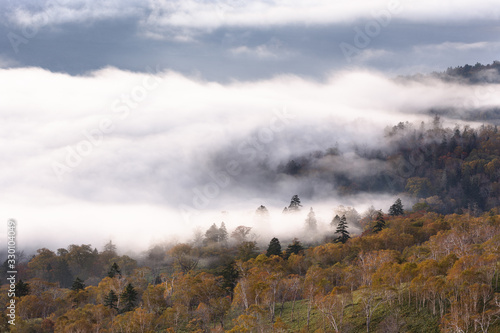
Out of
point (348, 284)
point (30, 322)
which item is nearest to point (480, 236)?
point (348, 284)

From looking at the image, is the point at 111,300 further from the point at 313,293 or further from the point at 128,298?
the point at 313,293

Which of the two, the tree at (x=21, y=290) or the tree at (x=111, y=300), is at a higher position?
the tree at (x=21, y=290)

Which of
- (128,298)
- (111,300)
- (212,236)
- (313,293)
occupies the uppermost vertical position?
(212,236)

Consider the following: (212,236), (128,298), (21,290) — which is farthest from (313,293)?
(212,236)

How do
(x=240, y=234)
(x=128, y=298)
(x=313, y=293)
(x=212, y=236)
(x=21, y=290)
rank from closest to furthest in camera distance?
(x=313, y=293) < (x=128, y=298) < (x=21, y=290) < (x=212, y=236) < (x=240, y=234)

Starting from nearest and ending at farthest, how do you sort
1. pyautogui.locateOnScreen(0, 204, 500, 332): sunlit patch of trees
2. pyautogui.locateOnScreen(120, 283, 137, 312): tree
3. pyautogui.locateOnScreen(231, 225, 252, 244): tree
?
pyautogui.locateOnScreen(0, 204, 500, 332): sunlit patch of trees < pyautogui.locateOnScreen(120, 283, 137, 312): tree < pyautogui.locateOnScreen(231, 225, 252, 244): tree

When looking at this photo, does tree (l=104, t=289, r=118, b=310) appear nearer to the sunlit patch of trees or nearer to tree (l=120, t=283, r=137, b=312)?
the sunlit patch of trees

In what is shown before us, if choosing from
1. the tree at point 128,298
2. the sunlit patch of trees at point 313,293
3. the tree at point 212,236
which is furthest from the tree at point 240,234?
the tree at point 128,298

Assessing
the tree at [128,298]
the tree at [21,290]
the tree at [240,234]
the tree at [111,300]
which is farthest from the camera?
the tree at [240,234]

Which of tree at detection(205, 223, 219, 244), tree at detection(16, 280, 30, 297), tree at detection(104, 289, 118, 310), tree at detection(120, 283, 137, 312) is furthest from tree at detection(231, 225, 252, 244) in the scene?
tree at detection(16, 280, 30, 297)

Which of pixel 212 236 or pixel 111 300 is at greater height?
pixel 212 236

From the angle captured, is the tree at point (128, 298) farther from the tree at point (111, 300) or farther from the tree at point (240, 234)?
the tree at point (240, 234)

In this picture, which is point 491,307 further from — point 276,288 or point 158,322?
point 158,322

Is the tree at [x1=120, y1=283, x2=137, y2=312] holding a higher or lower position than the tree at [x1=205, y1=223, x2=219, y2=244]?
lower
